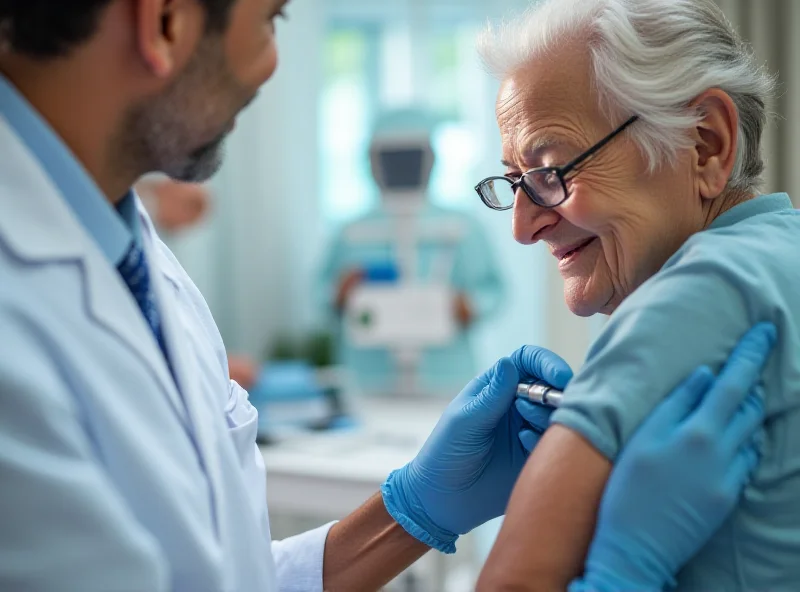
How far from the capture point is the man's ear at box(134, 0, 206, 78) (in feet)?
2.26

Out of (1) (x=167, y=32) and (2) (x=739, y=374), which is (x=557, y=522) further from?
(1) (x=167, y=32)

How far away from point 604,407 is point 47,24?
56 cm

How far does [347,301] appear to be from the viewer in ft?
8.38

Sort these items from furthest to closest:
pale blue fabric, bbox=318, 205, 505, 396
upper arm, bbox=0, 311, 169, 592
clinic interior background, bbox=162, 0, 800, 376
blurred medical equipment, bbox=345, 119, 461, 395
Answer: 1. clinic interior background, bbox=162, 0, 800, 376
2. pale blue fabric, bbox=318, 205, 505, 396
3. blurred medical equipment, bbox=345, 119, 461, 395
4. upper arm, bbox=0, 311, 169, 592

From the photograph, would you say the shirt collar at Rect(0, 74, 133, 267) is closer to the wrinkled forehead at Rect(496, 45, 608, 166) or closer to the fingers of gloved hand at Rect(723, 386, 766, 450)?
the wrinkled forehead at Rect(496, 45, 608, 166)

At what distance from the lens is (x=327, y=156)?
9.74 ft

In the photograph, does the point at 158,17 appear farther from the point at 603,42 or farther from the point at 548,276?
the point at 548,276

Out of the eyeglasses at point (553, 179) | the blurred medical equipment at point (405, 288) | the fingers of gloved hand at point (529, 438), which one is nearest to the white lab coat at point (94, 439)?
the fingers of gloved hand at point (529, 438)

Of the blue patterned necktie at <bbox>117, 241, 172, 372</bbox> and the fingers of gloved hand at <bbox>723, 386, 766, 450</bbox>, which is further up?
the blue patterned necktie at <bbox>117, 241, 172, 372</bbox>

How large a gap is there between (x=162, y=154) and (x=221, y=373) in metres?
0.28

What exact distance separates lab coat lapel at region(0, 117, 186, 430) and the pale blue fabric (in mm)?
1849

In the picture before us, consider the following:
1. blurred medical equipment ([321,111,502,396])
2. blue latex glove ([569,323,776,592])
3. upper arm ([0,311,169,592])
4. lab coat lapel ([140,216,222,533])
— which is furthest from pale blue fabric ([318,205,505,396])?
upper arm ([0,311,169,592])

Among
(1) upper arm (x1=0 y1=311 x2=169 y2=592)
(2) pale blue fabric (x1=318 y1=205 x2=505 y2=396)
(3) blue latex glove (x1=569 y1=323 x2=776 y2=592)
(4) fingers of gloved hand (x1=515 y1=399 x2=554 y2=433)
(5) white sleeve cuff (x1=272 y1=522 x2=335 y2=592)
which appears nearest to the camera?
(1) upper arm (x1=0 y1=311 x2=169 y2=592)

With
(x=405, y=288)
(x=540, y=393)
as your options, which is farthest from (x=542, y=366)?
(x=405, y=288)
